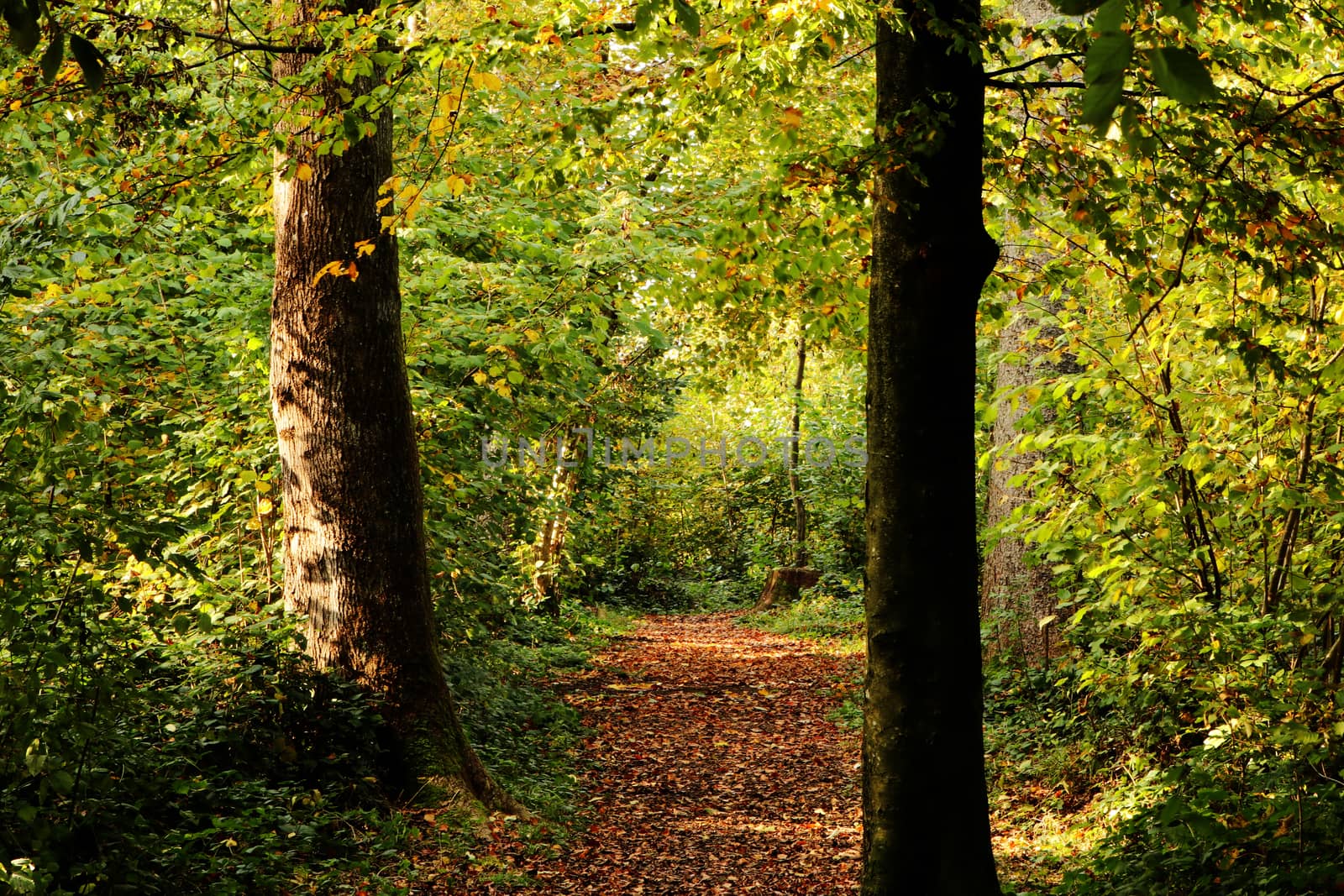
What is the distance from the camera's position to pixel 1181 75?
148 cm

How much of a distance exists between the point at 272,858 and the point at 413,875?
734 mm

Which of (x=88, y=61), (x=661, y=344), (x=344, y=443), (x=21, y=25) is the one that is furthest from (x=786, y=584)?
(x=21, y=25)

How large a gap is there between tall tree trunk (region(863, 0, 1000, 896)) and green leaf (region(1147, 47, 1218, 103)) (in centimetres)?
248

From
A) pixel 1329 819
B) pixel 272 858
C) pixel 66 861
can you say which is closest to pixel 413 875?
pixel 272 858

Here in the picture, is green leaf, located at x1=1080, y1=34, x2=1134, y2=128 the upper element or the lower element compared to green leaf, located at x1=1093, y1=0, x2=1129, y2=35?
lower

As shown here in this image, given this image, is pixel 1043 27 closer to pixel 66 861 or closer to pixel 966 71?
pixel 966 71

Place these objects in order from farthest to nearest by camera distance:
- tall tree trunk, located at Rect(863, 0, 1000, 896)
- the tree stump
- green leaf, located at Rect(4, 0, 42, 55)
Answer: the tree stump → tall tree trunk, located at Rect(863, 0, 1000, 896) → green leaf, located at Rect(4, 0, 42, 55)

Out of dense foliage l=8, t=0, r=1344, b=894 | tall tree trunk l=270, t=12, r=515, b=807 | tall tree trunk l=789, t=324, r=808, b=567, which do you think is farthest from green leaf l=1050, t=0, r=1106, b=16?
tall tree trunk l=789, t=324, r=808, b=567

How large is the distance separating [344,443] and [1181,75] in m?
5.44

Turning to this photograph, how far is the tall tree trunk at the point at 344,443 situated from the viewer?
20.1ft

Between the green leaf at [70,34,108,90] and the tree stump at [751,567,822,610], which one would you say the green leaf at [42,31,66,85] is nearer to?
the green leaf at [70,34,108,90]

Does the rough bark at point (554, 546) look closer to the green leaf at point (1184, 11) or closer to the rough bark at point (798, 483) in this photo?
the rough bark at point (798, 483)

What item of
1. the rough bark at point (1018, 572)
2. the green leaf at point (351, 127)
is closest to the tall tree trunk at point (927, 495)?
the green leaf at point (351, 127)

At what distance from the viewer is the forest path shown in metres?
5.88
